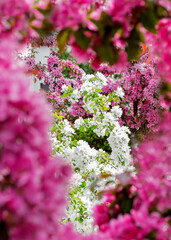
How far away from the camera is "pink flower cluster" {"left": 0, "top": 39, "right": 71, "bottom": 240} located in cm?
78

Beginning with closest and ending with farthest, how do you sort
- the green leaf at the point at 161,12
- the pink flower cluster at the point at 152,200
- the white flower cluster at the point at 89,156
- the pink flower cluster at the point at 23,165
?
the pink flower cluster at the point at 23,165 → the pink flower cluster at the point at 152,200 → the green leaf at the point at 161,12 → the white flower cluster at the point at 89,156

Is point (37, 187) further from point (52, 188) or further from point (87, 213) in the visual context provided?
point (87, 213)

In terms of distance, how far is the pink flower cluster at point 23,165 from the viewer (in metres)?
0.78

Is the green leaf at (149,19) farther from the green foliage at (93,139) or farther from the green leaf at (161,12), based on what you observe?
the green foliage at (93,139)

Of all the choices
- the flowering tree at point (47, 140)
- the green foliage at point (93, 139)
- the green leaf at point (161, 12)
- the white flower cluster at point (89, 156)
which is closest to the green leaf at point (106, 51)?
the flowering tree at point (47, 140)

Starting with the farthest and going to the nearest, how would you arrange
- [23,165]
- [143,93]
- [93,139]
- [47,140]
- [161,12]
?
1. [93,139]
2. [143,93]
3. [161,12]
4. [47,140]
5. [23,165]

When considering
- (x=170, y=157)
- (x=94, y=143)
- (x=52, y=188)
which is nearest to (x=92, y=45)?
(x=170, y=157)

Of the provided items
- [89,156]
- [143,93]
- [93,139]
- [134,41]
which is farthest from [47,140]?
[93,139]

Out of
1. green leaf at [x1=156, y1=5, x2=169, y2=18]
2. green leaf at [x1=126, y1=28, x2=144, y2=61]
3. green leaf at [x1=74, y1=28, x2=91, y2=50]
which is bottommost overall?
green leaf at [x1=74, y1=28, x2=91, y2=50]

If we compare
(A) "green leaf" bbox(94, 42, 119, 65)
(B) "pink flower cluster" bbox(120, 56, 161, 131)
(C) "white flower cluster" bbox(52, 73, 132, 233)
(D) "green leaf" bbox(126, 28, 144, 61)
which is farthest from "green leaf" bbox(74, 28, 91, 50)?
(B) "pink flower cluster" bbox(120, 56, 161, 131)

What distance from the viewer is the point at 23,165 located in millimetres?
778

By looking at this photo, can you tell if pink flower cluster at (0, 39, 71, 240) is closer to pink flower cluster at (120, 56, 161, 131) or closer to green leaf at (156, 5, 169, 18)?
green leaf at (156, 5, 169, 18)

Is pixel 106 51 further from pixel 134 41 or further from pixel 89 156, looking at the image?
pixel 89 156

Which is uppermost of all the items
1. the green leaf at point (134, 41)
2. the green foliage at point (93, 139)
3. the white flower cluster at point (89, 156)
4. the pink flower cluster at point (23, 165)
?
the green foliage at point (93, 139)
